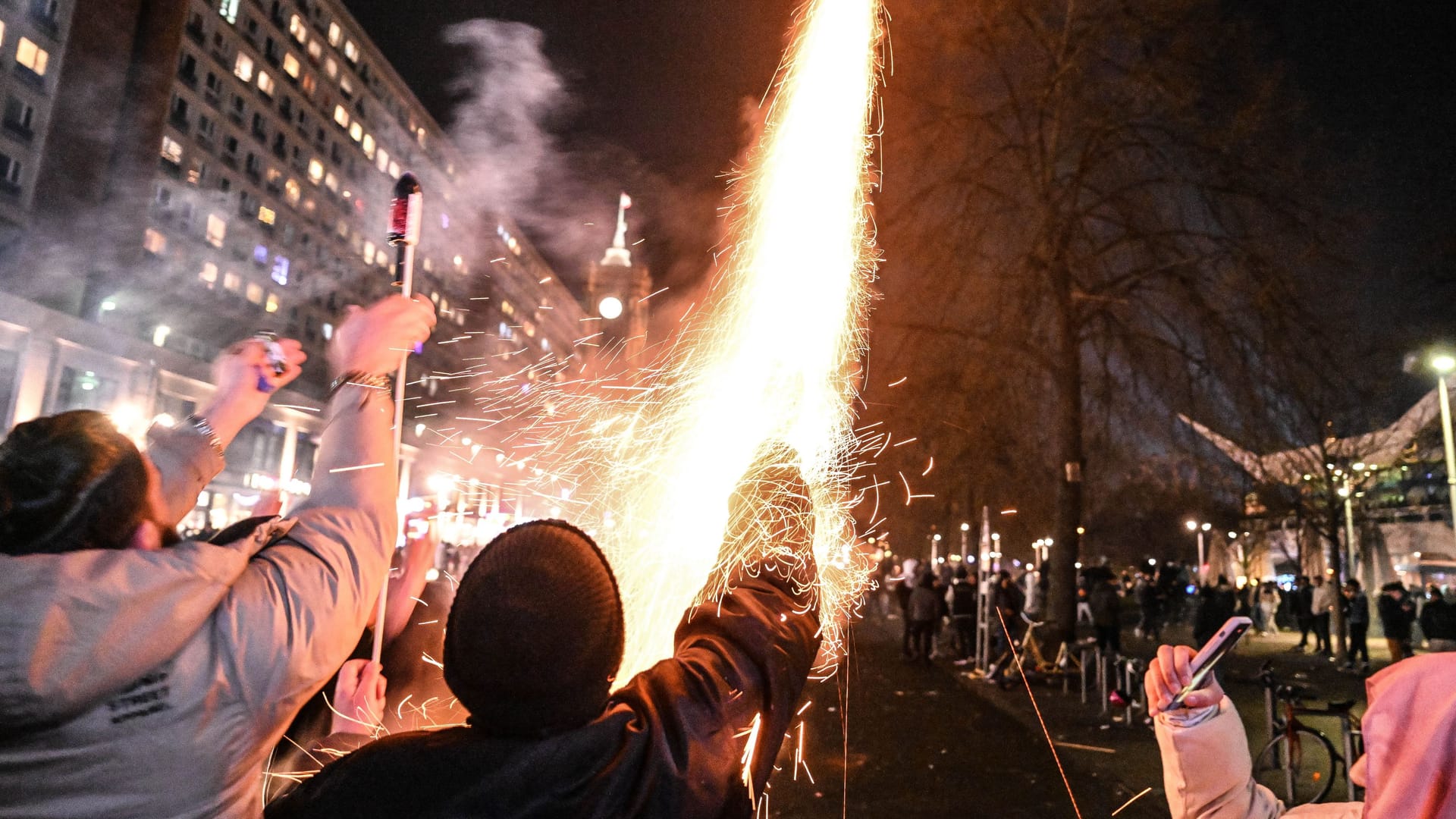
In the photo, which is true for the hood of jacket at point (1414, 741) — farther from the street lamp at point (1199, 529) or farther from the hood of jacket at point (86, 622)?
the street lamp at point (1199, 529)

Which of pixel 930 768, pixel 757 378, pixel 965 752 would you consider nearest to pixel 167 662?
pixel 757 378

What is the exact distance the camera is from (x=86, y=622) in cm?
131

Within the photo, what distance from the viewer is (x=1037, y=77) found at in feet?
50.9

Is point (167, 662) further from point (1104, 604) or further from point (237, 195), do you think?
point (237, 195)

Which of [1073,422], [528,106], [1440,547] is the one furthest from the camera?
[1440,547]

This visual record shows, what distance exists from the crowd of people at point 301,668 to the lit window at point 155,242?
59.6 metres

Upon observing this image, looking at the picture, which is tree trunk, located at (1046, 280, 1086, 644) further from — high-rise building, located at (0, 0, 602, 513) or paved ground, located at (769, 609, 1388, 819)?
high-rise building, located at (0, 0, 602, 513)

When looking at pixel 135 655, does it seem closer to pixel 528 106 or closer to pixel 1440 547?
pixel 528 106

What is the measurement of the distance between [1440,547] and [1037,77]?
3090 centimetres

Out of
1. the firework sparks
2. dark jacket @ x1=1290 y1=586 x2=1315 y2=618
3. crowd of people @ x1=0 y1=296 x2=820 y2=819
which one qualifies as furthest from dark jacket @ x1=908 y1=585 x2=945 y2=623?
crowd of people @ x1=0 y1=296 x2=820 y2=819

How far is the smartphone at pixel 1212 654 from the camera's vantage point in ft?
6.55

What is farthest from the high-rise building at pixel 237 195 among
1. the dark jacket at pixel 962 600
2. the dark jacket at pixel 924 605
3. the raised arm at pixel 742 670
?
the dark jacket at pixel 962 600

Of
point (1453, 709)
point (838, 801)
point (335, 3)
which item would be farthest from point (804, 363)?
point (335, 3)

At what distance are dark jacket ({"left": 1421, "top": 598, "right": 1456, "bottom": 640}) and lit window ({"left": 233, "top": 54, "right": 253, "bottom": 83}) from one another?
2708 inches
